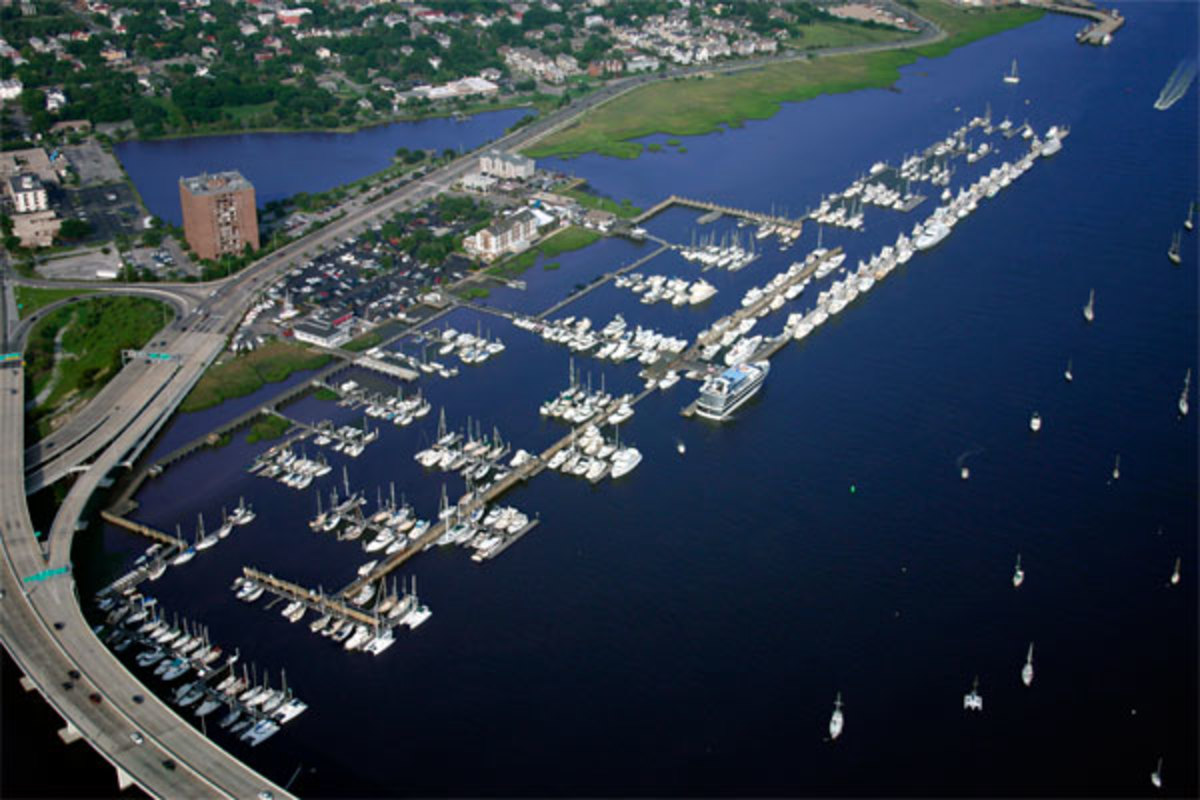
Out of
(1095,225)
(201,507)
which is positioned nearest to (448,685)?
(201,507)

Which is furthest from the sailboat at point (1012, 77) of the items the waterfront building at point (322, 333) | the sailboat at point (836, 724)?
the sailboat at point (836, 724)

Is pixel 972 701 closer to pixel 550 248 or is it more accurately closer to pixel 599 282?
pixel 599 282

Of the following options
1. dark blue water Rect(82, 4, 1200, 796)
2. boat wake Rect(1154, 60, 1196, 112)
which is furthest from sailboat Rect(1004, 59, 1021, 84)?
dark blue water Rect(82, 4, 1200, 796)

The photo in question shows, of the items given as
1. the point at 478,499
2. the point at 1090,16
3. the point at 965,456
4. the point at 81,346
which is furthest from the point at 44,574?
the point at 1090,16

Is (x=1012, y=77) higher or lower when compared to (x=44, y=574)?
higher

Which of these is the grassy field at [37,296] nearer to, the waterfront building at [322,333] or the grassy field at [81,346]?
the grassy field at [81,346]

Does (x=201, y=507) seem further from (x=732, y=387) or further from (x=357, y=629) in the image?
(x=732, y=387)

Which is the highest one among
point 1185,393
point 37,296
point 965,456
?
point 37,296
